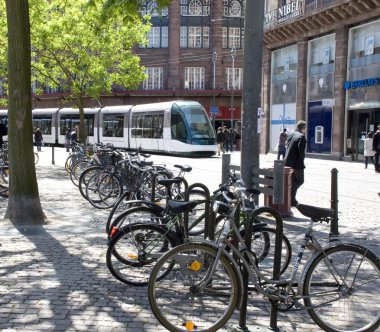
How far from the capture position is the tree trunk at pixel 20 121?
767cm

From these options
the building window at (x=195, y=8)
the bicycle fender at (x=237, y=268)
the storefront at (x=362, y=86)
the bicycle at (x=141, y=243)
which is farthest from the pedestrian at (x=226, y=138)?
the bicycle fender at (x=237, y=268)

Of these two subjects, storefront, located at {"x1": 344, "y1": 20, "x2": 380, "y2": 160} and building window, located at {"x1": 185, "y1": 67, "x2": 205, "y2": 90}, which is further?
building window, located at {"x1": 185, "y1": 67, "x2": 205, "y2": 90}

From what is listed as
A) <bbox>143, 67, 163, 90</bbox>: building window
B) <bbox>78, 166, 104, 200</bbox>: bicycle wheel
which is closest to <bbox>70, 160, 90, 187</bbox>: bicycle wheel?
<bbox>78, 166, 104, 200</bbox>: bicycle wheel

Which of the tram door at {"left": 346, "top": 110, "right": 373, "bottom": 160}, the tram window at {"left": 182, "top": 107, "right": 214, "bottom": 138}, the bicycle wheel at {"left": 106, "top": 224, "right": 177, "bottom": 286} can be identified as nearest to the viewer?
the bicycle wheel at {"left": 106, "top": 224, "right": 177, "bottom": 286}

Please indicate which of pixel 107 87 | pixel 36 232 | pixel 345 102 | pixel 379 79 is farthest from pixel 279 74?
pixel 36 232

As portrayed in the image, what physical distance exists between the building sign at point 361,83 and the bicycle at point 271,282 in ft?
68.6

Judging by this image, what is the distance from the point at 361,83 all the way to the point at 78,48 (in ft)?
43.7

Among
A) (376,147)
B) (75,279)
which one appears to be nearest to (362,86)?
(376,147)

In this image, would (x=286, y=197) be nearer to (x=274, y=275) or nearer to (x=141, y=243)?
(x=141, y=243)

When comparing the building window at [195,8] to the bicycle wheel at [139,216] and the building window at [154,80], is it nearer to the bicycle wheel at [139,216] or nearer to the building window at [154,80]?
the building window at [154,80]

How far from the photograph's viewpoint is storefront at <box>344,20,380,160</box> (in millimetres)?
23453

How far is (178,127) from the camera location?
2692 centimetres

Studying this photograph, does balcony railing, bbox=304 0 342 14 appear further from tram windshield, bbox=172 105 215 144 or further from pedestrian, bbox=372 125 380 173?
pedestrian, bbox=372 125 380 173

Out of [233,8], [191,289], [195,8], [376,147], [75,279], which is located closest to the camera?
[191,289]
